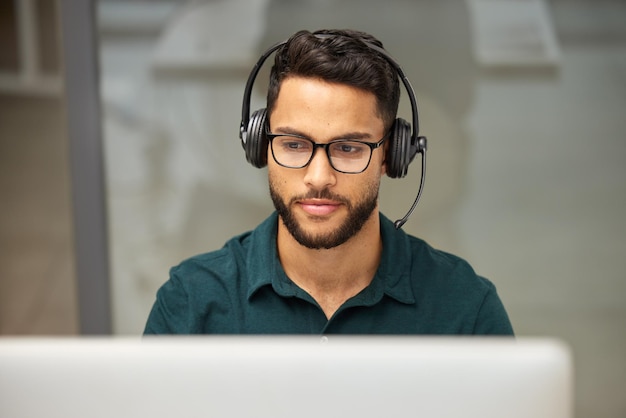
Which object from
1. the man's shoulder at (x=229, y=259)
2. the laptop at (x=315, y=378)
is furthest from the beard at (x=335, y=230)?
the laptop at (x=315, y=378)

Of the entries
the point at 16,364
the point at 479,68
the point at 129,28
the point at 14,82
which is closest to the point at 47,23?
the point at 14,82

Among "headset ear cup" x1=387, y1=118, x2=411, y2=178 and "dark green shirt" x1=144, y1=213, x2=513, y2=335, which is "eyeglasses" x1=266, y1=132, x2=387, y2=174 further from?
"dark green shirt" x1=144, y1=213, x2=513, y2=335

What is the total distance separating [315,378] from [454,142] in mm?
1753

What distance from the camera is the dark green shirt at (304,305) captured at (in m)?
1.41

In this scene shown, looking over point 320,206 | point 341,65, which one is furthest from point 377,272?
point 341,65

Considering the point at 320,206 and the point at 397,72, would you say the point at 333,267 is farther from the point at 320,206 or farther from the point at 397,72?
the point at 397,72

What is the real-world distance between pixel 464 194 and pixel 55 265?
151 centimetres

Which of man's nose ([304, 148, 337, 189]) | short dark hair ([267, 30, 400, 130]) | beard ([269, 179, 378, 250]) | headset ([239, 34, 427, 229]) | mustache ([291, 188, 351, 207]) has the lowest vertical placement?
beard ([269, 179, 378, 250])

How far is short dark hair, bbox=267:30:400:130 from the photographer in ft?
4.38

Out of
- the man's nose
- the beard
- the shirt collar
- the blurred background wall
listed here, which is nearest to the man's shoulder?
the shirt collar

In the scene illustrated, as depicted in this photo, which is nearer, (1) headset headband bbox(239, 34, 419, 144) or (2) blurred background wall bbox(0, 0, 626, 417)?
(1) headset headband bbox(239, 34, 419, 144)

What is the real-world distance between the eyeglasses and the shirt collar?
0.66ft

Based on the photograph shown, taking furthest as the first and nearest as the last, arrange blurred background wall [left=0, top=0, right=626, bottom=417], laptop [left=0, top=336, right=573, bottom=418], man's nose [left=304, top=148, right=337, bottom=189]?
blurred background wall [left=0, top=0, right=626, bottom=417] → man's nose [left=304, top=148, right=337, bottom=189] → laptop [left=0, top=336, right=573, bottom=418]

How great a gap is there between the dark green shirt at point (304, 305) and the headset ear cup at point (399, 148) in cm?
18
